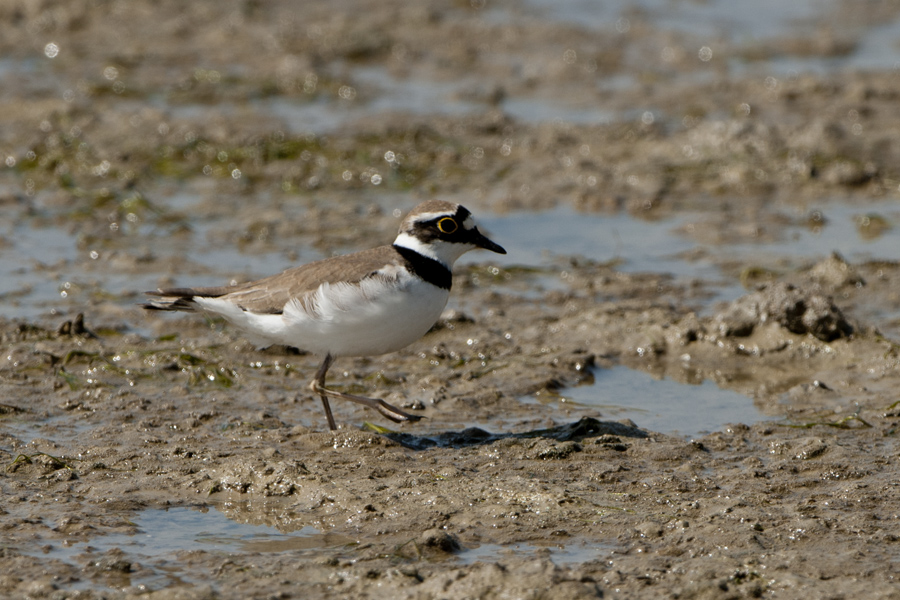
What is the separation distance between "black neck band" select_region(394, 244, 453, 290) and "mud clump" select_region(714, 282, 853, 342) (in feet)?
8.21

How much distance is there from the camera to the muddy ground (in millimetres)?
5656

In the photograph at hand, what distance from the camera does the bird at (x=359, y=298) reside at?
697 cm

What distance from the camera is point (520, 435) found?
725 centimetres

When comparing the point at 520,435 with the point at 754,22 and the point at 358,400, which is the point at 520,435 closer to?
the point at 358,400

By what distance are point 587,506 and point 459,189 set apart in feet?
20.6

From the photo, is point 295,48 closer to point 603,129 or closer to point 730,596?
point 603,129

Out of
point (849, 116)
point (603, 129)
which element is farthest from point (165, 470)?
point (849, 116)

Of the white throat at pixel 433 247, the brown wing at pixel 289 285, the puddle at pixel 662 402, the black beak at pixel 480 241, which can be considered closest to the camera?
the brown wing at pixel 289 285

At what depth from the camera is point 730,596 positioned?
5.17m

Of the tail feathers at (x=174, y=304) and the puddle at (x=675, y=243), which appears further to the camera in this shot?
the puddle at (x=675, y=243)

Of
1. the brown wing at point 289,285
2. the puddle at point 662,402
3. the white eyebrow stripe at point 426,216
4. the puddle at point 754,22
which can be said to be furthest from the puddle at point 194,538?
the puddle at point 754,22

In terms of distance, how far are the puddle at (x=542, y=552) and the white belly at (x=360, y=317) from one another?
172 cm

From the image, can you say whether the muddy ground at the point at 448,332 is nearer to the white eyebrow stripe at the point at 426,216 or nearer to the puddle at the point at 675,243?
the puddle at the point at 675,243

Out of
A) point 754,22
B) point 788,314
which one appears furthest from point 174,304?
point 754,22
